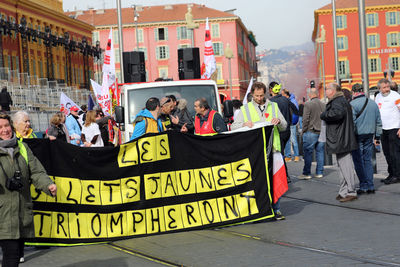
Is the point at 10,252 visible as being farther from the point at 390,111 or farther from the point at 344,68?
the point at 344,68

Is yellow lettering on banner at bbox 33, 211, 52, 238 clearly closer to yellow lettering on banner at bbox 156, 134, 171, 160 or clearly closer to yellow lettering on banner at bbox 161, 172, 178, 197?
yellow lettering on banner at bbox 161, 172, 178, 197

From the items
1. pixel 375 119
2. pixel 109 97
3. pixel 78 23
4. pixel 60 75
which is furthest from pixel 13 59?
pixel 375 119

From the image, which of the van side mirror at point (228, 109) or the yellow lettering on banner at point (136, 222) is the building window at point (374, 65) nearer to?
the van side mirror at point (228, 109)

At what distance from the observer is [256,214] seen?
1034 centimetres

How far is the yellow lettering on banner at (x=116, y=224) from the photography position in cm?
949

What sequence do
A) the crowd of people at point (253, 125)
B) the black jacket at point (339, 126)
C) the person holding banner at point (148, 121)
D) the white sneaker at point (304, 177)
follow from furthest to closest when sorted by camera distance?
1. the white sneaker at point (304, 177)
2. the black jacket at point (339, 126)
3. the person holding banner at point (148, 121)
4. the crowd of people at point (253, 125)

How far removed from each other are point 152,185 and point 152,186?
0.04ft

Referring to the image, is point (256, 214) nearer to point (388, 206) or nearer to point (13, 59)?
point (388, 206)

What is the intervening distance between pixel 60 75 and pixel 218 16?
3599 cm

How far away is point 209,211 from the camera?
10086 millimetres

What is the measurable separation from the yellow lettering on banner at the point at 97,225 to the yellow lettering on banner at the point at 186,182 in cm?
113

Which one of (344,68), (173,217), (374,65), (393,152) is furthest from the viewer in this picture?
(374,65)

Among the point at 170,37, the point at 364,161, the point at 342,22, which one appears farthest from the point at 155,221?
the point at 342,22

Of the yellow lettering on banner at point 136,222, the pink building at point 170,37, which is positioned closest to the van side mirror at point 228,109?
the yellow lettering on banner at point 136,222
